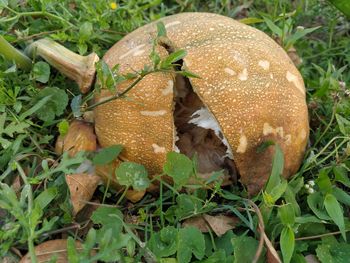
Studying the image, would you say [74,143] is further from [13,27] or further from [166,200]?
[13,27]

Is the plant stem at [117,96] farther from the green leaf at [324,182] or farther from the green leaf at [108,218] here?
the green leaf at [324,182]

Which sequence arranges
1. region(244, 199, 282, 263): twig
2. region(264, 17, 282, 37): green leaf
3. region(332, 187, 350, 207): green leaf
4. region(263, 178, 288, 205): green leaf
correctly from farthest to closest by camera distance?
region(264, 17, 282, 37): green leaf < region(332, 187, 350, 207): green leaf < region(263, 178, 288, 205): green leaf < region(244, 199, 282, 263): twig

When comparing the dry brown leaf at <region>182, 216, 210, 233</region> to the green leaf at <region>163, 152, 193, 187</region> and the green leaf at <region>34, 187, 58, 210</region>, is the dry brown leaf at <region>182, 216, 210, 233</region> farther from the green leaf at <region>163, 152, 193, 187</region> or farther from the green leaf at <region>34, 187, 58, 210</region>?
the green leaf at <region>34, 187, 58, 210</region>

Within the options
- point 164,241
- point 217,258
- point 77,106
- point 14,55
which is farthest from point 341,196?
point 14,55

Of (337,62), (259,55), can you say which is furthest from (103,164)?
(337,62)

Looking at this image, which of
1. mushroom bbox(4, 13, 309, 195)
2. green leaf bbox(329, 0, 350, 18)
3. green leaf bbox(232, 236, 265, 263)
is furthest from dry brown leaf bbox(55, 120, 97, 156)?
green leaf bbox(329, 0, 350, 18)

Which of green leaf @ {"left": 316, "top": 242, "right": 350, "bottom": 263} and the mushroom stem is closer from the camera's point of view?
green leaf @ {"left": 316, "top": 242, "right": 350, "bottom": 263}

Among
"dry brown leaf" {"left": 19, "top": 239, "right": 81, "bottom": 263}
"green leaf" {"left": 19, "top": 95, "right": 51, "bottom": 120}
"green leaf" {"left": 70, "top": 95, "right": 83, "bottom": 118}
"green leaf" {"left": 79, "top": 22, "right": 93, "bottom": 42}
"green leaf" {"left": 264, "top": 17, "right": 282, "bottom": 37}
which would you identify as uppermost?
"green leaf" {"left": 79, "top": 22, "right": 93, "bottom": 42}

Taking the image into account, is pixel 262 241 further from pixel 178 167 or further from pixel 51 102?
pixel 51 102
